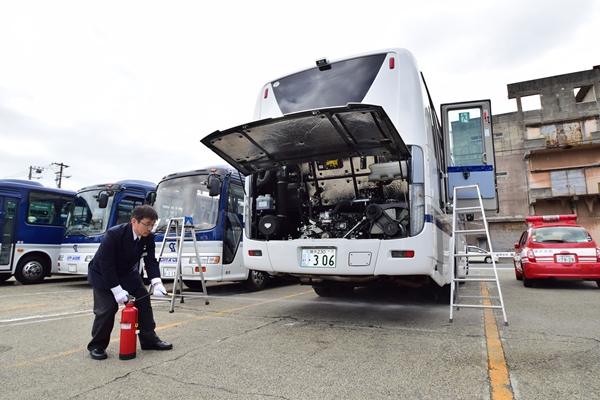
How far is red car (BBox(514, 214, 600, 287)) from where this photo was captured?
27.1 feet

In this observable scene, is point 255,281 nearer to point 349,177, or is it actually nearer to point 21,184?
point 349,177

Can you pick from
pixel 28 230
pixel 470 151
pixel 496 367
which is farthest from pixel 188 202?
pixel 496 367

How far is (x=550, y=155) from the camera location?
32.1 metres

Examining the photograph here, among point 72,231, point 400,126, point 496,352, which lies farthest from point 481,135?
point 72,231

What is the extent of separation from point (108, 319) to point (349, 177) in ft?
11.6

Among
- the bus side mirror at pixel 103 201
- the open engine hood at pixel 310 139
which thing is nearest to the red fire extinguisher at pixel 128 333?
the open engine hood at pixel 310 139

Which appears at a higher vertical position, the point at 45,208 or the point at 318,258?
the point at 45,208

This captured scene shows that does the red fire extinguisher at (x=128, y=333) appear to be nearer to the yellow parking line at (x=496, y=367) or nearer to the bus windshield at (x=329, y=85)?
the yellow parking line at (x=496, y=367)

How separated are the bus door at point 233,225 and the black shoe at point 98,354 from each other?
4239 millimetres

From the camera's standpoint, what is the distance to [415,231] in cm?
433

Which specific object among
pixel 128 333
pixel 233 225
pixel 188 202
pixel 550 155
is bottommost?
pixel 128 333

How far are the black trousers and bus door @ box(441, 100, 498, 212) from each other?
4.85 m

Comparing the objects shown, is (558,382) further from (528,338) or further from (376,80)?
(376,80)

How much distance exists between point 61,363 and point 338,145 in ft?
11.9
